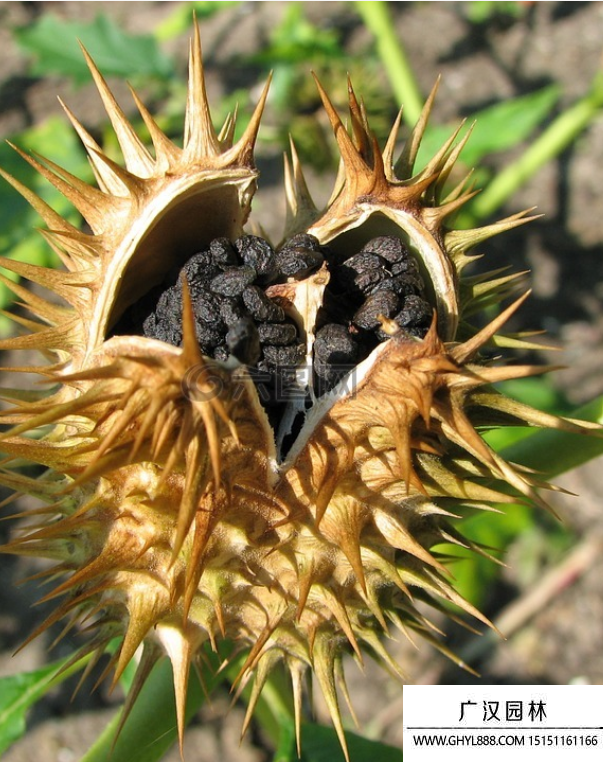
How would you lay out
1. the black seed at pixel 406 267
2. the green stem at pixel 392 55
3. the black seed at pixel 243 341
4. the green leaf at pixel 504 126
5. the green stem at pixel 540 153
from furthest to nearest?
the green stem at pixel 392 55
the green stem at pixel 540 153
the green leaf at pixel 504 126
the black seed at pixel 406 267
the black seed at pixel 243 341

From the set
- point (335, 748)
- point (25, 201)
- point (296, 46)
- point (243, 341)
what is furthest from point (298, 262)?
point (296, 46)

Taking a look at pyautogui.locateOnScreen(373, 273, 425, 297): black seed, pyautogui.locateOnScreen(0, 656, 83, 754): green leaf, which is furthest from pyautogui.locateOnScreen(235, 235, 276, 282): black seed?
pyautogui.locateOnScreen(0, 656, 83, 754): green leaf

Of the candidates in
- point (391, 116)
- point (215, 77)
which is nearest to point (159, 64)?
point (215, 77)

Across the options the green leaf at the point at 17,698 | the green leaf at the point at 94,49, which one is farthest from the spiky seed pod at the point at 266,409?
the green leaf at the point at 94,49

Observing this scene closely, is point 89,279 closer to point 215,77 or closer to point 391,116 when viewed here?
point 391,116

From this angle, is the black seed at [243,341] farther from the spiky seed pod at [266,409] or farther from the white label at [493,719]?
the white label at [493,719]

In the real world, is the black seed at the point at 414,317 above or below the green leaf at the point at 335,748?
above
